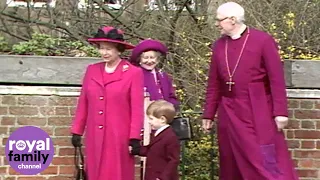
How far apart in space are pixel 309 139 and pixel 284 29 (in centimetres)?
247

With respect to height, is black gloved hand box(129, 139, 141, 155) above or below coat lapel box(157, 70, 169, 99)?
below

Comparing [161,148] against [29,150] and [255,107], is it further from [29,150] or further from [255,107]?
[29,150]

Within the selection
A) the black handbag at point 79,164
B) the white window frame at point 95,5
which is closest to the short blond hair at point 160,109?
the black handbag at point 79,164

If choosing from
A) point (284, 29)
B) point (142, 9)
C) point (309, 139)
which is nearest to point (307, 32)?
point (284, 29)

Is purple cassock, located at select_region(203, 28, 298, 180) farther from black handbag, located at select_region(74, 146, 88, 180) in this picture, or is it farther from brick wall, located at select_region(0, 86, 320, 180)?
brick wall, located at select_region(0, 86, 320, 180)

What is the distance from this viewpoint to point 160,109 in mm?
5801

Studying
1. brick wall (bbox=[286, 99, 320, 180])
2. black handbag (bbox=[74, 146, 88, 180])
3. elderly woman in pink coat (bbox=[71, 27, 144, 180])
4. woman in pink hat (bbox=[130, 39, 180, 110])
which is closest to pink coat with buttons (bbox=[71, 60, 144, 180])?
elderly woman in pink coat (bbox=[71, 27, 144, 180])

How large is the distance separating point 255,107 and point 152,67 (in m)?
1.01

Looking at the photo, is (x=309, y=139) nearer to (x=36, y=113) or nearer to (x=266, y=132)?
(x=266, y=132)

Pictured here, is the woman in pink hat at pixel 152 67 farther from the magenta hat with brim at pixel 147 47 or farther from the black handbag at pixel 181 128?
the black handbag at pixel 181 128

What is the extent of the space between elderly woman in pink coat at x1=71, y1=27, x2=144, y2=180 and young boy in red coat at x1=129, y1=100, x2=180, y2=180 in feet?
0.51

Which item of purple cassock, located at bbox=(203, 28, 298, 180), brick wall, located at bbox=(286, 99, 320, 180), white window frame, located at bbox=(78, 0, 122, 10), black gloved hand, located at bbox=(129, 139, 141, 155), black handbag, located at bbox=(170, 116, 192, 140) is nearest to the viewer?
black gloved hand, located at bbox=(129, 139, 141, 155)

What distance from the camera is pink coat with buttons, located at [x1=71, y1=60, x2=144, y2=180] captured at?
5672mm

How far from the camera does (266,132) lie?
5.87m
